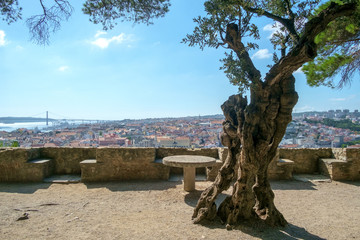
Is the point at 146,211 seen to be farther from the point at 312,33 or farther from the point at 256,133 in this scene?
the point at 312,33

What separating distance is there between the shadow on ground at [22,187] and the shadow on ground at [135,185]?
1.26 metres

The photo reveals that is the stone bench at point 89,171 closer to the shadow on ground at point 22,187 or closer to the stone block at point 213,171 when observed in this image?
the shadow on ground at point 22,187

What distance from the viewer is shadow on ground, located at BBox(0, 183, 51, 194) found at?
6.27 meters

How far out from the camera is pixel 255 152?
379cm

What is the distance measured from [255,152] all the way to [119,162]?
4.95 m

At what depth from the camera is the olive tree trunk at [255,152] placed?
12.4 feet

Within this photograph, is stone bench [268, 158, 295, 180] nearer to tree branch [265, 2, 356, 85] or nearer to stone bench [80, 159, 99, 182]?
tree branch [265, 2, 356, 85]

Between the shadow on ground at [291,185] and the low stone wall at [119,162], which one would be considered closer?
the shadow on ground at [291,185]

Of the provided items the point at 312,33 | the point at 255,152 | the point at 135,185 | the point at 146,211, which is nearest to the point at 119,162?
the point at 135,185

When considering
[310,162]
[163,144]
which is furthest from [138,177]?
[310,162]

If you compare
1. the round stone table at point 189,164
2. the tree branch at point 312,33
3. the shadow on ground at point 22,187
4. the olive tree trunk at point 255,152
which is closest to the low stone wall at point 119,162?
the shadow on ground at point 22,187

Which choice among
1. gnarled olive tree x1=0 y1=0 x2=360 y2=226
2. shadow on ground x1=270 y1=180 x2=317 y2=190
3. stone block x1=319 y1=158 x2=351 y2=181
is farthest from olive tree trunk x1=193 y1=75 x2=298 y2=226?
stone block x1=319 y1=158 x2=351 y2=181

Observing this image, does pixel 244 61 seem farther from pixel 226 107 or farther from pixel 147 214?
pixel 147 214

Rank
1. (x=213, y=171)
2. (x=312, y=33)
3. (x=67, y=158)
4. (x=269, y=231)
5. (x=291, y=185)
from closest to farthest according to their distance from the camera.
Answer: (x=312, y=33) < (x=269, y=231) < (x=291, y=185) < (x=213, y=171) < (x=67, y=158)
